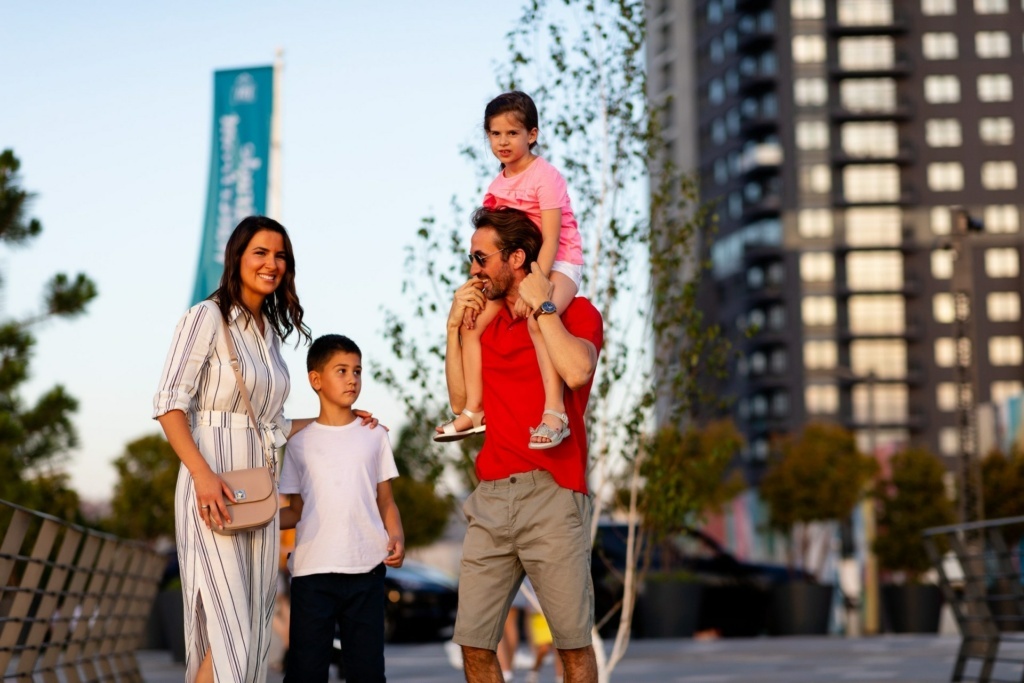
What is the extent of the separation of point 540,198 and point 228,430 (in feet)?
4.26

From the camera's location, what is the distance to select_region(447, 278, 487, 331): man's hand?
475cm

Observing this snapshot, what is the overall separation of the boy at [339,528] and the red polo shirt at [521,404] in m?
0.90

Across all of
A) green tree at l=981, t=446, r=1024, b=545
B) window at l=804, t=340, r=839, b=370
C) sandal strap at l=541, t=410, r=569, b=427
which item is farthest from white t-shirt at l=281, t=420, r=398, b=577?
window at l=804, t=340, r=839, b=370

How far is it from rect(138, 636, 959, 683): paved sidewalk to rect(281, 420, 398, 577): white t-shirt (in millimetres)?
7106

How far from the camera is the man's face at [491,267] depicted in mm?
4766

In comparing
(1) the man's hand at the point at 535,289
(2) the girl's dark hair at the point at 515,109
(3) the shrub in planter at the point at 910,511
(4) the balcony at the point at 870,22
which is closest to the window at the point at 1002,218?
(4) the balcony at the point at 870,22

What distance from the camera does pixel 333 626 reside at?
5.55 meters

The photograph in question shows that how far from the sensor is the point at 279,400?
5.36 meters

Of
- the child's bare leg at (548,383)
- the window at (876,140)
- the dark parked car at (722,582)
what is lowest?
the dark parked car at (722,582)

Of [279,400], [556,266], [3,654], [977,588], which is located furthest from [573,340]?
[977,588]

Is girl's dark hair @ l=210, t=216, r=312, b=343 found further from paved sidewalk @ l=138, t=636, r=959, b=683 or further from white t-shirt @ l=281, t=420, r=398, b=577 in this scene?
paved sidewalk @ l=138, t=636, r=959, b=683

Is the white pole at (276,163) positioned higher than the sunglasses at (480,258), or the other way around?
the white pole at (276,163)

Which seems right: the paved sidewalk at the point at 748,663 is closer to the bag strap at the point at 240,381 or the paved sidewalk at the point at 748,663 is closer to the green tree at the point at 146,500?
the bag strap at the point at 240,381

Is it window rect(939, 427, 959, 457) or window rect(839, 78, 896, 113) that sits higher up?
window rect(839, 78, 896, 113)
